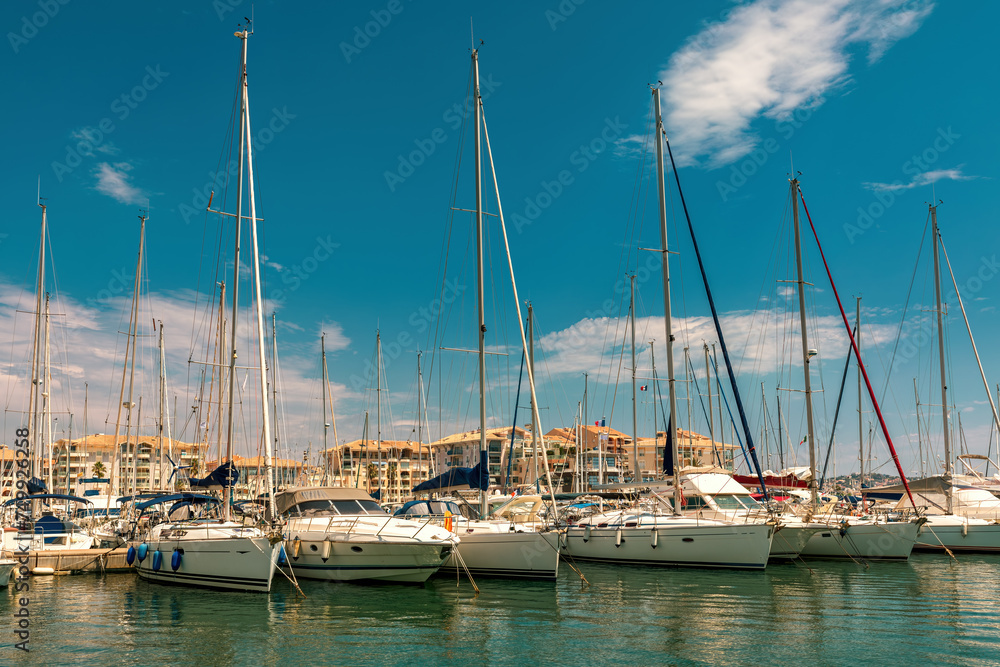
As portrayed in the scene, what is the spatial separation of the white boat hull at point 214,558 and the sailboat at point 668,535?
1110 cm

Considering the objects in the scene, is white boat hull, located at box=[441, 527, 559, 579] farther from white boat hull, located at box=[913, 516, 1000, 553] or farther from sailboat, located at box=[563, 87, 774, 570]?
white boat hull, located at box=[913, 516, 1000, 553]

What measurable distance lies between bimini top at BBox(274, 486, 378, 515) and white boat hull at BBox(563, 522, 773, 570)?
26.5 ft

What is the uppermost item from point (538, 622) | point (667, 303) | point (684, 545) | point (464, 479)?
point (667, 303)

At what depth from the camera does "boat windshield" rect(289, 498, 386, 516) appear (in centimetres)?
2150

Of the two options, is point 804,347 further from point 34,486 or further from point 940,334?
point 34,486

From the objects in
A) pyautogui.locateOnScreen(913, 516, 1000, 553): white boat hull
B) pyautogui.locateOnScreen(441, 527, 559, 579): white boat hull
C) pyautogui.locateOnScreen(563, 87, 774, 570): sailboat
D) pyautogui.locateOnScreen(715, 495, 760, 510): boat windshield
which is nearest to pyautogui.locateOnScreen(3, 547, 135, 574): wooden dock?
pyautogui.locateOnScreen(441, 527, 559, 579): white boat hull

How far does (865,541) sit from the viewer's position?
2570cm

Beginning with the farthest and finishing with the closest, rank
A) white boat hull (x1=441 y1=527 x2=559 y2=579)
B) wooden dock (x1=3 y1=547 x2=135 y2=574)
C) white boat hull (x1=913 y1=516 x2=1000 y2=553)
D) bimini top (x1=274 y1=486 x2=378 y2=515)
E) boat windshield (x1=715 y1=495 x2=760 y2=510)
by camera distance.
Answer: white boat hull (x1=913 y1=516 x2=1000 y2=553) → boat windshield (x1=715 y1=495 x2=760 y2=510) → wooden dock (x1=3 y1=547 x2=135 y2=574) → bimini top (x1=274 y1=486 x2=378 y2=515) → white boat hull (x1=441 y1=527 x2=559 y2=579)

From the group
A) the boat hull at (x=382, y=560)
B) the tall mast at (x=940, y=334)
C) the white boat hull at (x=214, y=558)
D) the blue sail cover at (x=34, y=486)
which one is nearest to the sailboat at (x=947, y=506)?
the tall mast at (x=940, y=334)

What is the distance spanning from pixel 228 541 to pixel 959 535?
27.4 metres

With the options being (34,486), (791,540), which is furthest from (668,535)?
(34,486)

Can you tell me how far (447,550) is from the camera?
772 inches

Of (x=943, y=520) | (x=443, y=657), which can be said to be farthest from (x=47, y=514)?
(x=943, y=520)

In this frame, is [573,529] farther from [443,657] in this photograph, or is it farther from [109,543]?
[109,543]
